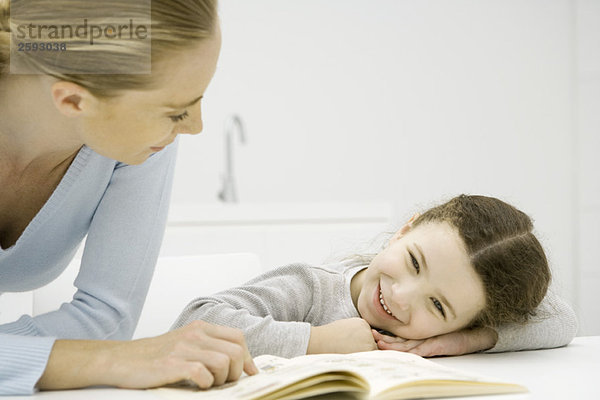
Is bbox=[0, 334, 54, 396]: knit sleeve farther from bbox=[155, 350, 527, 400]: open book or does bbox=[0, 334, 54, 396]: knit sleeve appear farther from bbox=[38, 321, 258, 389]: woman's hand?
bbox=[155, 350, 527, 400]: open book

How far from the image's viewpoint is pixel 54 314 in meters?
1.15

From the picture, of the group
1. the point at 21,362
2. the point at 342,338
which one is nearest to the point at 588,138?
the point at 342,338

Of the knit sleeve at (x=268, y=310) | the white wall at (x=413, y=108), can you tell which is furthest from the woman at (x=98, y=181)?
the white wall at (x=413, y=108)

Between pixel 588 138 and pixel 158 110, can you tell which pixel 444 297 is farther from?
pixel 588 138

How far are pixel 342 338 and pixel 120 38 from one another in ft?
2.15

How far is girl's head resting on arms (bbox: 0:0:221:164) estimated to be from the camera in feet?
3.05

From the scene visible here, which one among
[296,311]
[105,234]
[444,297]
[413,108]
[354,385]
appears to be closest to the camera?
[354,385]

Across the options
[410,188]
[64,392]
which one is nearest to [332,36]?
[410,188]

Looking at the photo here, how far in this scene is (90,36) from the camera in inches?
37.1

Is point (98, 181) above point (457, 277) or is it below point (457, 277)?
above

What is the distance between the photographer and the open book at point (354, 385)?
733 mm

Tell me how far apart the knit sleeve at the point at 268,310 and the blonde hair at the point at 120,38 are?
45 cm

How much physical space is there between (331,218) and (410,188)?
4.18ft

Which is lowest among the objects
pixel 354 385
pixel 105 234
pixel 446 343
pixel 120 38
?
pixel 446 343
